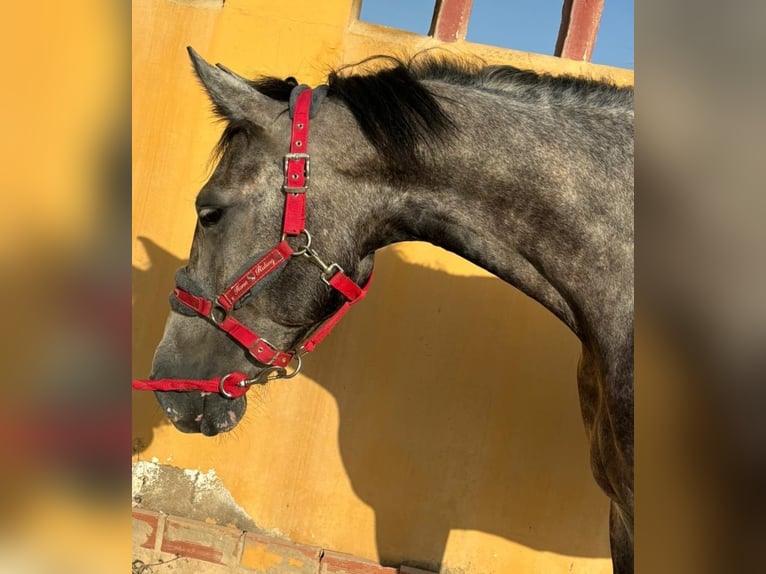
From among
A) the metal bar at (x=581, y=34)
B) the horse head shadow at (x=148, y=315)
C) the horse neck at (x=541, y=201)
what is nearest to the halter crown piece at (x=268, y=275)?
the horse neck at (x=541, y=201)

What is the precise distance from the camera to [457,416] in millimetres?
3289

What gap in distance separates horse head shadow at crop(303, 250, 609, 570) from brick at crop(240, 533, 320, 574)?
347 millimetres

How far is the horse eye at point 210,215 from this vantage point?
5.98 feet

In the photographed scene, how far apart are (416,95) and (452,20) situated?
1.81 m

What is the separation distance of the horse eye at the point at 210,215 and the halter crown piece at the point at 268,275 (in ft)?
0.56

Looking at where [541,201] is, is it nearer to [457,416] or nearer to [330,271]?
[330,271]

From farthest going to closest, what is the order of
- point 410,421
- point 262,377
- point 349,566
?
point 410,421 < point 349,566 < point 262,377

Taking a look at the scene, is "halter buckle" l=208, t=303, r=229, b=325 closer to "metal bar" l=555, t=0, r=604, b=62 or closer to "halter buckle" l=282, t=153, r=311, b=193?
"halter buckle" l=282, t=153, r=311, b=193

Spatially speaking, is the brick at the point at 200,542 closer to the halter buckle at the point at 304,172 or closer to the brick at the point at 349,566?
the brick at the point at 349,566

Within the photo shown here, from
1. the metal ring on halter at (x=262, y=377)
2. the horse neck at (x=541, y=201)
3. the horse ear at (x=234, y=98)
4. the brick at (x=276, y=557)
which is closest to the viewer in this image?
the horse neck at (x=541, y=201)

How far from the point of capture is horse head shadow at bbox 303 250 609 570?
324 centimetres

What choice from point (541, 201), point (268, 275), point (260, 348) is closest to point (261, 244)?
point (268, 275)
